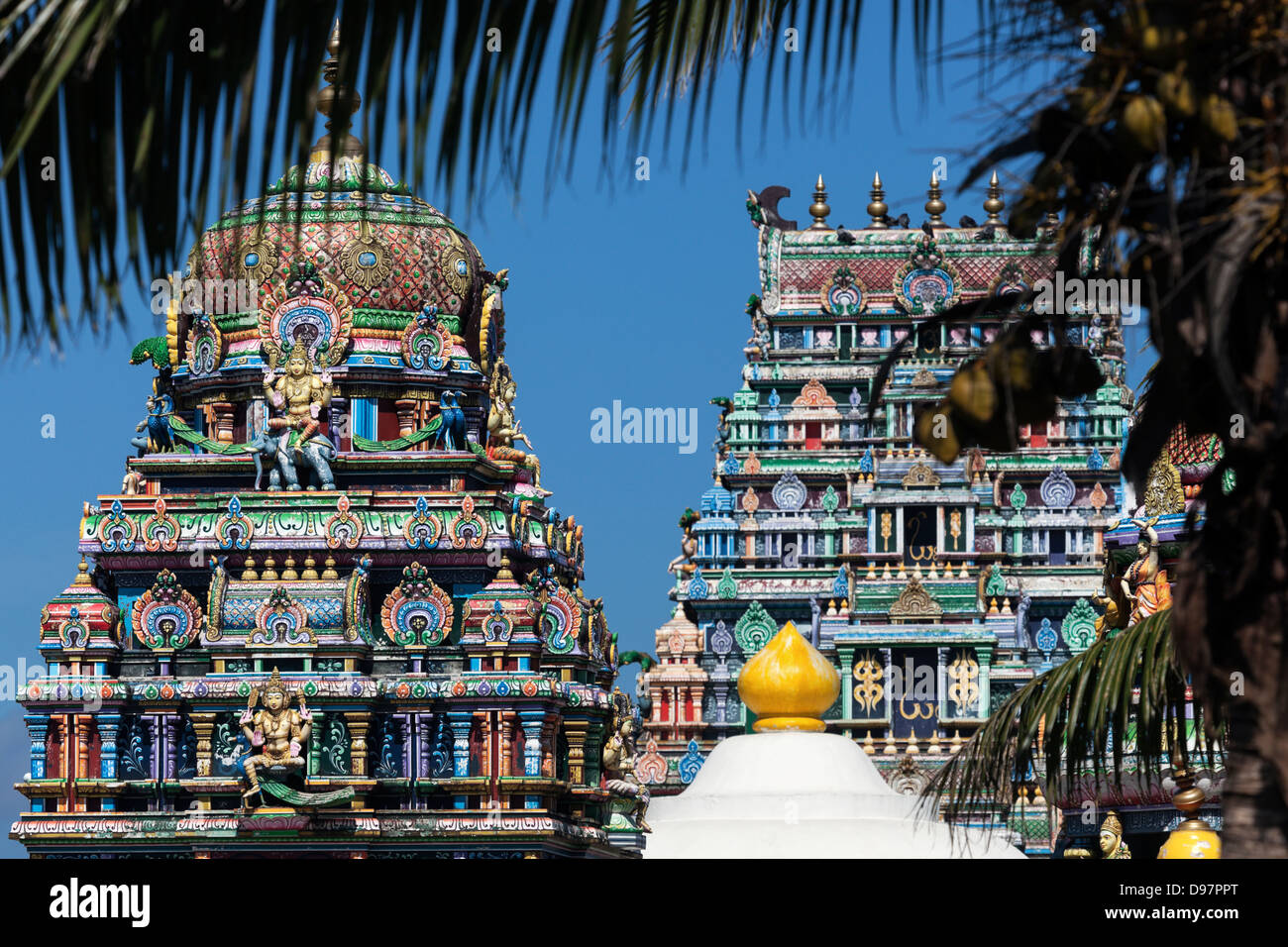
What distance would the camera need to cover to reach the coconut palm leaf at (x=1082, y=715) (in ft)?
42.4

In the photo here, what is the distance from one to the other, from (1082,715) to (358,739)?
3438cm

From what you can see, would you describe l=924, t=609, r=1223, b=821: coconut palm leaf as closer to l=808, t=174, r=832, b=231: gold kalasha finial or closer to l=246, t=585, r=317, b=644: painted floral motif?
l=246, t=585, r=317, b=644: painted floral motif

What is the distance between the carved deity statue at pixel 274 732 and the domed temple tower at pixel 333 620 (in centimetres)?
4

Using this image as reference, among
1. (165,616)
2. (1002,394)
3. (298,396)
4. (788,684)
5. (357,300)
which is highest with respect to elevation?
(357,300)

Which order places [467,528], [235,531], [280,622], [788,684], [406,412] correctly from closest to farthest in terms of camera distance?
[788,684], [280,622], [467,528], [235,531], [406,412]

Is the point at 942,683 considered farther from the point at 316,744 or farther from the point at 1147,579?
the point at 1147,579

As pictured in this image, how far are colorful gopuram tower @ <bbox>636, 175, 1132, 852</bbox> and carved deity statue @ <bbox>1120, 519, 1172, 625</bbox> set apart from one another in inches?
1397

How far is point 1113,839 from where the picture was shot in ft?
130

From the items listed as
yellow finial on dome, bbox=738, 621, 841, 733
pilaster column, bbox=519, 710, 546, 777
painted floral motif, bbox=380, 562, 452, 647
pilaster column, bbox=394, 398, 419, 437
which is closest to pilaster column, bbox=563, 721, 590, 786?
pilaster column, bbox=519, 710, 546, 777

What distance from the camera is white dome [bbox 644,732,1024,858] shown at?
25.8m

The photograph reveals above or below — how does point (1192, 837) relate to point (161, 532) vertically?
below

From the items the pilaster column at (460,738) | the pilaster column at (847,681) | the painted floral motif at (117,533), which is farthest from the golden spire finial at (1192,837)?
the pilaster column at (847,681)

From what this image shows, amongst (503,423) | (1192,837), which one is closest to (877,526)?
(503,423)
